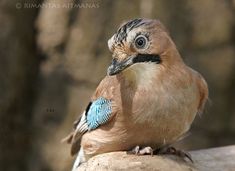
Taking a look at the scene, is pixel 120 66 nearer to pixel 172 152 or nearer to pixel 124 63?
pixel 124 63

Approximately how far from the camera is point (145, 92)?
4.19 m

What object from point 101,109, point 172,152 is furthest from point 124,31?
point 172,152

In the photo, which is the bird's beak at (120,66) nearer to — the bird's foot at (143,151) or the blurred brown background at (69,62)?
the bird's foot at (143,151)

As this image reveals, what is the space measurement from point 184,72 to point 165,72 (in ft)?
0.51

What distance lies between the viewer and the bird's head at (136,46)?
403cm

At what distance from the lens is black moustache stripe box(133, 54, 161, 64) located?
13.2 feet

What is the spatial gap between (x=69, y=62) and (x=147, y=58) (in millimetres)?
4259

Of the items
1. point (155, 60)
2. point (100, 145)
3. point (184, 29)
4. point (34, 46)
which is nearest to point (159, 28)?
point (155, 60)

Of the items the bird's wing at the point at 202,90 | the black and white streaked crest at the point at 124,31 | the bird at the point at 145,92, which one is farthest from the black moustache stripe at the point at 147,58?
the bird's wing at the point at 202,90

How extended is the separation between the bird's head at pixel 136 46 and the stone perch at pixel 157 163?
21.8 inches

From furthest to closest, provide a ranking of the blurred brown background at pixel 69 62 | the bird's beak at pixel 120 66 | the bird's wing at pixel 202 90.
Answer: the blurred brown background at pixel 69 62 < the bird's wing at pixel 202 90 < the bird's beak at pixel 120 66

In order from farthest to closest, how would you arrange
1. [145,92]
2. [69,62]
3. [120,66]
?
[69,62] < [145,92] < [120,66]

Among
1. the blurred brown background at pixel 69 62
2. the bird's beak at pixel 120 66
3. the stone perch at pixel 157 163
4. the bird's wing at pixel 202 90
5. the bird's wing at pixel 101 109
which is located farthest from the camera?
the blurred brown background at pixel 69 62

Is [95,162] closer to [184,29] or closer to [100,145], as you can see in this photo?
[100,145]
